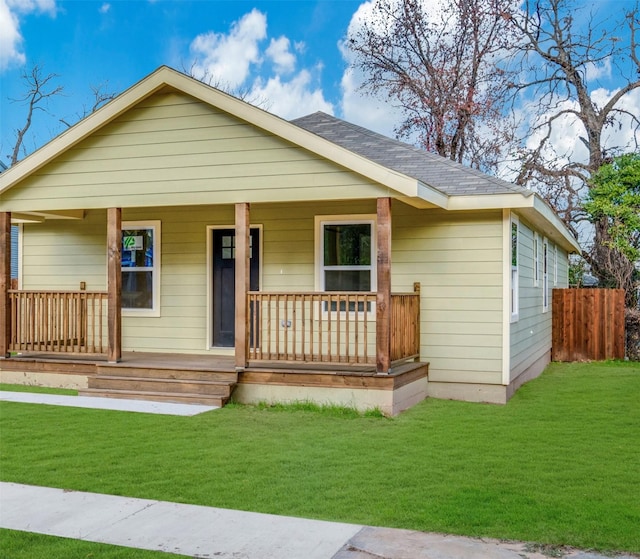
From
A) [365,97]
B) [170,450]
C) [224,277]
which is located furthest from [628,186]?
[170,450]

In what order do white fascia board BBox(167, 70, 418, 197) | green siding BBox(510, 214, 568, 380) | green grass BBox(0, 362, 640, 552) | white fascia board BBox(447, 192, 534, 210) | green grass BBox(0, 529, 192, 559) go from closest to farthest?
green grass BBox(0, 529, 192, 559), green grass BBox(0, 362, 640, 552), white fascia board BBox(167, 70, 418, 197), white fascia board BBox(447, 192, 534, 210), green siding BBox(510, 214, 568, 380)

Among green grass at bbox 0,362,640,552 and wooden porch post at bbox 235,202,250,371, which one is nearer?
green grass at bbox 0,362,640,552

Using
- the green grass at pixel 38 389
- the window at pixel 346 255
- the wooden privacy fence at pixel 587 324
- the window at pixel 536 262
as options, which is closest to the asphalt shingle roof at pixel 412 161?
the window at pixel 346 255

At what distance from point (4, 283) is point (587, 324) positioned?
12.7 meters

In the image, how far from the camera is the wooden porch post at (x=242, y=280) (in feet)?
29.4

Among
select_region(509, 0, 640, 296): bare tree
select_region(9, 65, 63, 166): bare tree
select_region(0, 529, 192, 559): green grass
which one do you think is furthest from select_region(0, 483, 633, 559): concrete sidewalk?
select_region(9, 65, 63, 166): bare tree

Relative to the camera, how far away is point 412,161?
11.3 meters

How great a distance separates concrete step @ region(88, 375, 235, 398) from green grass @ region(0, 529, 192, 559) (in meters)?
4.70

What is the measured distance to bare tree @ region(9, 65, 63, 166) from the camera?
28.6 metres

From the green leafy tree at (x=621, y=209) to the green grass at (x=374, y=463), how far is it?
10.1m

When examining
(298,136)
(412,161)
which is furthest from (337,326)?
(412,161)

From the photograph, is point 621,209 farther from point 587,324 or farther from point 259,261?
point 259,261

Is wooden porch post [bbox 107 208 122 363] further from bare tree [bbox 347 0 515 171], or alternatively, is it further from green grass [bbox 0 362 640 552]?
bare tree [bbox 347 0 515 171]

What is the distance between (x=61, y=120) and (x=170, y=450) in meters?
24.9
